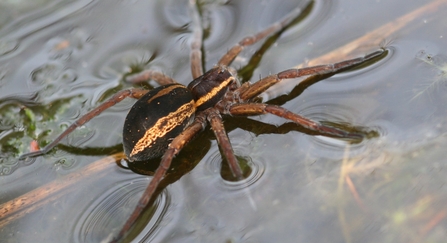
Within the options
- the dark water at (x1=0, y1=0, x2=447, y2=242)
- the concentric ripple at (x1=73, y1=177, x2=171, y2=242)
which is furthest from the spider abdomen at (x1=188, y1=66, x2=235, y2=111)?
the concentric ripple at (x1=73, y1=177, x2=171, y2=242)

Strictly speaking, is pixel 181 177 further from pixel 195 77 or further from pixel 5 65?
pixel 5 65

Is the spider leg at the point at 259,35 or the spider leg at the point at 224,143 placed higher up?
the spider leg at the point at 259,35

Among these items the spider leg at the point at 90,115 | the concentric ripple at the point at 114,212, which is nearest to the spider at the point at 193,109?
the spider leg at the point at 90,115

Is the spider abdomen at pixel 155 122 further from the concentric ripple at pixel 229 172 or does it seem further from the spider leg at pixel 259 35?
the spider leg at pixel 259 35

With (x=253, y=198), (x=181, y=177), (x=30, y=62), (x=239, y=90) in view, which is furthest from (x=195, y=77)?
(x=30, y=62)

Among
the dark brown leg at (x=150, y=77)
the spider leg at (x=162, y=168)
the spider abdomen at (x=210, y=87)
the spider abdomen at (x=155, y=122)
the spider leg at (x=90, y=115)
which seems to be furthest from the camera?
the dark brown leg at (x=150, y=77)

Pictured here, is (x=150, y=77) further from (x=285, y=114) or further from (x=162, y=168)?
(x=285, y=114)

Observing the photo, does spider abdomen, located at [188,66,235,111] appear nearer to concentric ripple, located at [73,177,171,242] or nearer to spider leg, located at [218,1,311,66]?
spider leg, located at [218,1,311,66]

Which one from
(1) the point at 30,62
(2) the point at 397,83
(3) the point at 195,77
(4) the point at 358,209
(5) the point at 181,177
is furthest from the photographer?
(1) the point at 30,62
